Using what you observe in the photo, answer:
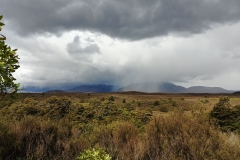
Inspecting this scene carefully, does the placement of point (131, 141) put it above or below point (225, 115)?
below

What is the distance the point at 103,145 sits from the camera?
9.21 metres

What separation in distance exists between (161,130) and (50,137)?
4518mm

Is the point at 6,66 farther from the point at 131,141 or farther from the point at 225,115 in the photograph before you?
the point at 225,115

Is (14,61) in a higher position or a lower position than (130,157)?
higher

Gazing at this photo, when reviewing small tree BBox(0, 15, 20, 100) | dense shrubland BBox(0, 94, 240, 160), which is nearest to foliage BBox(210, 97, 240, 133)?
dense shrubland BBox(0, 94, 240, 160)

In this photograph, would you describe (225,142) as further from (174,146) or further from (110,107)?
(110,107)

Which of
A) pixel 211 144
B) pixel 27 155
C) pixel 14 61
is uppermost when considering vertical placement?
pixel 14 61

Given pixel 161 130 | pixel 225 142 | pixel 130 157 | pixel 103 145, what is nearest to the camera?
pixel 225 142

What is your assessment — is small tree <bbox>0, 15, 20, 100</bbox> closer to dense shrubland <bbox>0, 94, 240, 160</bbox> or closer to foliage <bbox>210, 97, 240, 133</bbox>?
dense shrubland <bbox>0, 94, 240, 160</bbox>

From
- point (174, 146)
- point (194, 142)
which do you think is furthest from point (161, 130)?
point (194, 142)

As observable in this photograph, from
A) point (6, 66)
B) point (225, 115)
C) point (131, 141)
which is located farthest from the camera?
point (225, 115)

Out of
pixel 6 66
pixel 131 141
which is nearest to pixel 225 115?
pixel 131 141

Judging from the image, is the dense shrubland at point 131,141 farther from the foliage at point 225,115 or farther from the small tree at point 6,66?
the foliage at point 225,115

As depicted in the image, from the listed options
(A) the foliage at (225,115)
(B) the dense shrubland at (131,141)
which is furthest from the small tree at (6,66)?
(A) the foliage at (225,115)
